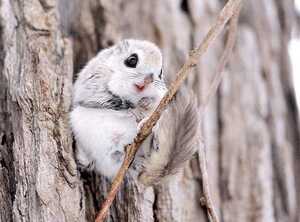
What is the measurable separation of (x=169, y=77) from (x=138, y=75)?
0.67 metres

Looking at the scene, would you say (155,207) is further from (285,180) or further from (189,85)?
(285,180)

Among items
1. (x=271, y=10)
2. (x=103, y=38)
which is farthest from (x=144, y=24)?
(x=271, y=10)

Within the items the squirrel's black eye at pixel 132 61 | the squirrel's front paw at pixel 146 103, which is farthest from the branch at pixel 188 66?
the squirrel's black eye at pixel 132 61

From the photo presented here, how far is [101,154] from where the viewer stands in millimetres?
1604

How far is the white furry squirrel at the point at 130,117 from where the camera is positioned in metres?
1.53

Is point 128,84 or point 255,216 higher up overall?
point 128,84

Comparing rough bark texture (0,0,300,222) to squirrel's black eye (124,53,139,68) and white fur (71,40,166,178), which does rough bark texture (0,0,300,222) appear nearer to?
white fur (71,40,166,178)

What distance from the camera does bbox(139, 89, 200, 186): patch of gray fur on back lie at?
4.95ft

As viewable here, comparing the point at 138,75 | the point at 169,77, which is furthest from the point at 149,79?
the point at 169,77

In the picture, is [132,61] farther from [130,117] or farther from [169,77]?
[169,77]

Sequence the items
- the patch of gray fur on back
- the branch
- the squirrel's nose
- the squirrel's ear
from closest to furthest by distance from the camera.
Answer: the branch → the patch of gray fur on back → the squirrel's nose → the squirrel's ear

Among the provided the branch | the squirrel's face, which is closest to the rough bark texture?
the squirrel's face

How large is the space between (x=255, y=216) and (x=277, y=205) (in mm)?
192

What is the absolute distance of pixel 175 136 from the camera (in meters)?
1.53
